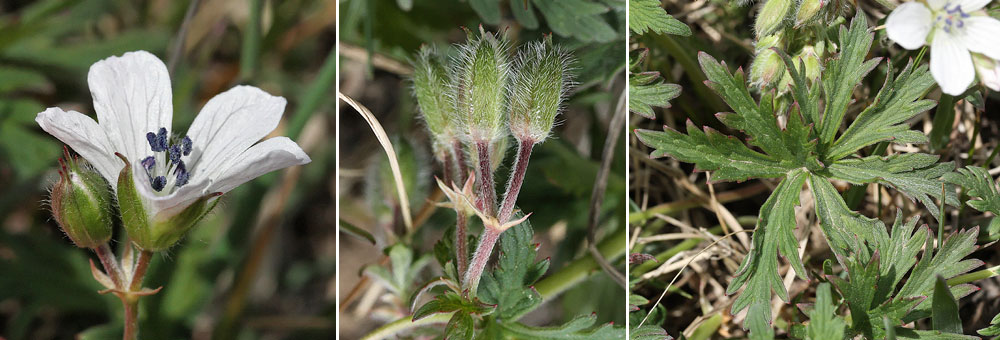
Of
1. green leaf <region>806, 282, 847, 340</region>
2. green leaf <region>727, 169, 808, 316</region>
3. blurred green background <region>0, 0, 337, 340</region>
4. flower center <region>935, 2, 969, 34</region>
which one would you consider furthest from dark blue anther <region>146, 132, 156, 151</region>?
flower center <region>935, 2, 969, 34</region>

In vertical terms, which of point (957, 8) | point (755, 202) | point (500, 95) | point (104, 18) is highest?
point (104, 18)

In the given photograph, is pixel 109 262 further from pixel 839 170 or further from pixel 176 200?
pixel 839 170

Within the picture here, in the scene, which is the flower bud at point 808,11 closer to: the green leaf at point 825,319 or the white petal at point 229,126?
the green leaf at point 825,319

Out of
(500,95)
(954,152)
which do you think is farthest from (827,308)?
(954,152)

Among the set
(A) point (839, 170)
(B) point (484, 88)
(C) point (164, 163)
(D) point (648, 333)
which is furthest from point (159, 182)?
(A) point (839, 170)

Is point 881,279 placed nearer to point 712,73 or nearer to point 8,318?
point 712,73

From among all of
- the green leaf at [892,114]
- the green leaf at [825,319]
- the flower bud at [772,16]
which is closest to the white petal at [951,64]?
the green leaf at [892,114]
